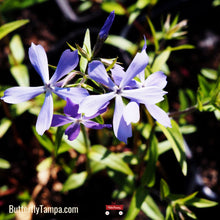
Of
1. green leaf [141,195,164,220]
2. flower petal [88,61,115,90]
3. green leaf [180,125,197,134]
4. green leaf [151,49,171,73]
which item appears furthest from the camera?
green leaf [180,125,197,134]

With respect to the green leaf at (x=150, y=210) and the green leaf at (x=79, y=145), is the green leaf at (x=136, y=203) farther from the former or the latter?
the green leaf at (x=79, y=145)

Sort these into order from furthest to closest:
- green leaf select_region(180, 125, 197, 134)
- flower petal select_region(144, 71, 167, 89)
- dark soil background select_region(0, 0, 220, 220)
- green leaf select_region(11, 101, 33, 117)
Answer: dark soil background select_region(0, 0, 220, 220) < green leaf select_region(180, 125, 197, 134) < green leaf select_region(11, 101, 33, 117) < flower petal select_region(144, 71, 167, 89)

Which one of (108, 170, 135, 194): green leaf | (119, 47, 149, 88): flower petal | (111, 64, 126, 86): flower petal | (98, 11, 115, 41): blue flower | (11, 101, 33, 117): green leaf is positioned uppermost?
(98, 11, 115, 41): blue flower

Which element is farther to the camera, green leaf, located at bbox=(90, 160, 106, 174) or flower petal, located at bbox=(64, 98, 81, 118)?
Result: green leaf, located at bbox=(90, 160, 106, 174)

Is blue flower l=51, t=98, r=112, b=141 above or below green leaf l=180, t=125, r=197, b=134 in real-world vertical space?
above

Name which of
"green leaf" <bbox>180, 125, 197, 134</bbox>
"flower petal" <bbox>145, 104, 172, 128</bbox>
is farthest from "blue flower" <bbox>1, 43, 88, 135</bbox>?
"green leaf" <bbox>180, 125, 197, 134</bbox>

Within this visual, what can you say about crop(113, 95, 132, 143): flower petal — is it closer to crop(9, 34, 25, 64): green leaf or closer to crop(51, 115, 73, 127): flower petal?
crop(51, 115, 73, 127): flower petal

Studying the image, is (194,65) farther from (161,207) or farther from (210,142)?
(161,207)

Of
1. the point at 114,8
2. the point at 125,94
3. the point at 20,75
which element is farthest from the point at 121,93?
the point at 114,8

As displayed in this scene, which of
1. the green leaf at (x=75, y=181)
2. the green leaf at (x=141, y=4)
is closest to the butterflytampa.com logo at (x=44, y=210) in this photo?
the green leaf at (x=75, y=181)
